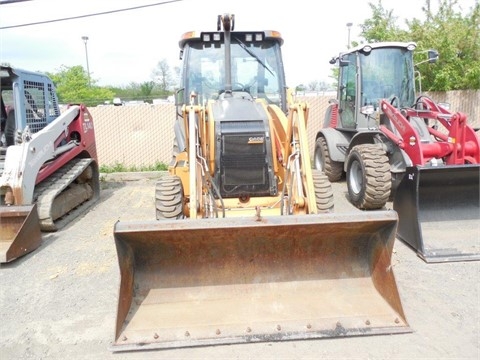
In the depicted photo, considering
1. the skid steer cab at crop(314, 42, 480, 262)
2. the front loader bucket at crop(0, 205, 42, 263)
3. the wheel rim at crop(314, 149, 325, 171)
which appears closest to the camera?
the skid steer cab at crop(314, 42, 480, 262)

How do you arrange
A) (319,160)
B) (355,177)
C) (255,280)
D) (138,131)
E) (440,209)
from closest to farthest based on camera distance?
(255,280) < (440,209) < (355,177) < (319,160) < (138,131)

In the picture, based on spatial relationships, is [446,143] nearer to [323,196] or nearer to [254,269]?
[323,196]

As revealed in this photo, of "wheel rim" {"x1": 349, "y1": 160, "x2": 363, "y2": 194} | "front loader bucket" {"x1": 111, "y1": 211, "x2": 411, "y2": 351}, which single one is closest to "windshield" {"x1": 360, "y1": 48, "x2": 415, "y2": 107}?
"wheel rim" {"x1": 349, "y1": 160, "x2": 363, "y2": 194}

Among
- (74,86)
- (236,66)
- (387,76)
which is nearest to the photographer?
(236,66)

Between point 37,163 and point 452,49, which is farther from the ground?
point 452,49

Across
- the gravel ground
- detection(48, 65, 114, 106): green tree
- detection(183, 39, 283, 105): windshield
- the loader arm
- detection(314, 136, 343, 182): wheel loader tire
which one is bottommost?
the gravel ground

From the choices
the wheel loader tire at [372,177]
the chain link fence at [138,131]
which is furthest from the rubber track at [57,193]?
the wheel loader tire at [372,177]

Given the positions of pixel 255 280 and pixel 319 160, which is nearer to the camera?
pixel 255 280

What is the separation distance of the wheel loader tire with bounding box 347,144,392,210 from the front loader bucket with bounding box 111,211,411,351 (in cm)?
268

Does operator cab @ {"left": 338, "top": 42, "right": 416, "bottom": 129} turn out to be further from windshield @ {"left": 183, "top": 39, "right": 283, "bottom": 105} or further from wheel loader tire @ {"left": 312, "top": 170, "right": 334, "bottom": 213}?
wheel loader tire @ {"left": 312, "top": 170, "right": 334, "bottom": 213}

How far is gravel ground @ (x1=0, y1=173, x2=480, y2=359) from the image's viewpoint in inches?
116

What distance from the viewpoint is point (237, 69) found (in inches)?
209

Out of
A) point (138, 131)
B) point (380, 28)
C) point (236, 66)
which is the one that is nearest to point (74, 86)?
point (138, 131)

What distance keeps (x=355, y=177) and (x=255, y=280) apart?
12.9 feet
